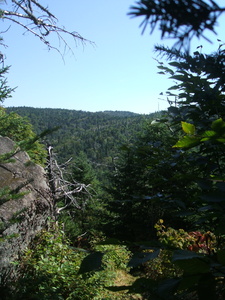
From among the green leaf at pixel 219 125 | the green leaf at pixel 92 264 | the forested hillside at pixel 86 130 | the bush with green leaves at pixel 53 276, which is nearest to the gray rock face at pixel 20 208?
the bush with green leaves at pixel 53 276

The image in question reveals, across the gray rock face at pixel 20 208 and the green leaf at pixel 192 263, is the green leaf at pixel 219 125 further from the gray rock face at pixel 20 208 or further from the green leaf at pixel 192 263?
the gray rock face at pixel 20 208

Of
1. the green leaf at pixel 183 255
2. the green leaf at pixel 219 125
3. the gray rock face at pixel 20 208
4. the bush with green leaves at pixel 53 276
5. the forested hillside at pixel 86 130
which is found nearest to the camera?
the green leaf at pixel 183 255

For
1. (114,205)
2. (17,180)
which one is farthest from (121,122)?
(17,180)

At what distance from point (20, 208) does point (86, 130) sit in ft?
517

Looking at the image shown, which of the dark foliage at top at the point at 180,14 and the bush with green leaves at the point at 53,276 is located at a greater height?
the dark foliage at top at the point at 180,14

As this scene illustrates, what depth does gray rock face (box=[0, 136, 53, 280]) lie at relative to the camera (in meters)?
4.18

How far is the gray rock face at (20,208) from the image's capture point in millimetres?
4176

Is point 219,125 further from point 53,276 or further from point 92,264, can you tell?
point 53,276

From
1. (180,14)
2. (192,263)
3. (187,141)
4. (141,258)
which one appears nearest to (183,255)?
(192,263)

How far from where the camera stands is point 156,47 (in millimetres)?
1248

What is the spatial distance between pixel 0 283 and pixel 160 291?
4196mm

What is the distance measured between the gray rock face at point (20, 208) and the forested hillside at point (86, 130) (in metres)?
82.4

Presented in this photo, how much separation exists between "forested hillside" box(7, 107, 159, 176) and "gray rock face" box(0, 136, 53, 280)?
3242 inches

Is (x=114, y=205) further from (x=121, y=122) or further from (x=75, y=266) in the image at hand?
(x=121, y=122)
